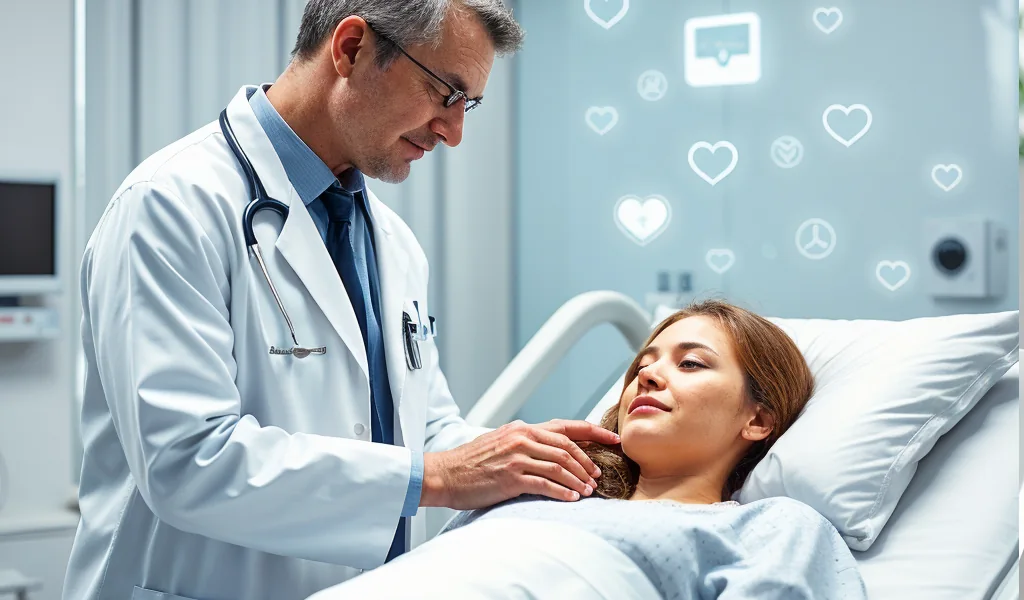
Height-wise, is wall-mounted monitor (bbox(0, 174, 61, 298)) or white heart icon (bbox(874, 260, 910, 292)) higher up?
wall-mounted monitor (bbox(0, 174, 61, 298))

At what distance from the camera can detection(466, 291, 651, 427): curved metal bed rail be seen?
2041 millimetres

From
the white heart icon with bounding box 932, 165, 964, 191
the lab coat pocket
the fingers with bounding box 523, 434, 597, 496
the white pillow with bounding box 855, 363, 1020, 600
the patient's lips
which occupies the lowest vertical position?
the lab coat pocket

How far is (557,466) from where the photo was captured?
1299 mm

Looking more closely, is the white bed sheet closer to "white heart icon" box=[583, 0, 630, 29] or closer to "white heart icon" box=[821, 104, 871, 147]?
"white heart icon" box=[821, 104, 871, 147]

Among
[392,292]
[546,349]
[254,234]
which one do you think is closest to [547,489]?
[392,292]

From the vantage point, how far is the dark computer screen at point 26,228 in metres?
2.58

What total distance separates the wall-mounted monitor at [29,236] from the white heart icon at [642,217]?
5.31 feet

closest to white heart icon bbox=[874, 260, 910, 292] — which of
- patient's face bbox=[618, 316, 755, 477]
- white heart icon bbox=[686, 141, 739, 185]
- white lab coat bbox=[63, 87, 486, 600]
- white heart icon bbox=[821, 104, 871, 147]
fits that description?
white heart icon bbox=[821, 104, 871, 147]

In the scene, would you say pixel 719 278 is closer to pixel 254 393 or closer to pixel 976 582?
pixel 976 582

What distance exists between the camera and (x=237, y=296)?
126 centimetres

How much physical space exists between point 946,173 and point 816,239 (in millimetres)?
344

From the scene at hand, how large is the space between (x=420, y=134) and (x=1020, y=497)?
1.10m

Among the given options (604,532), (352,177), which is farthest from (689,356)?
(352,177)

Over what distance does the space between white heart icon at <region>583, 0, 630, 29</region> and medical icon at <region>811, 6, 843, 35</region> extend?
60 centimetres
